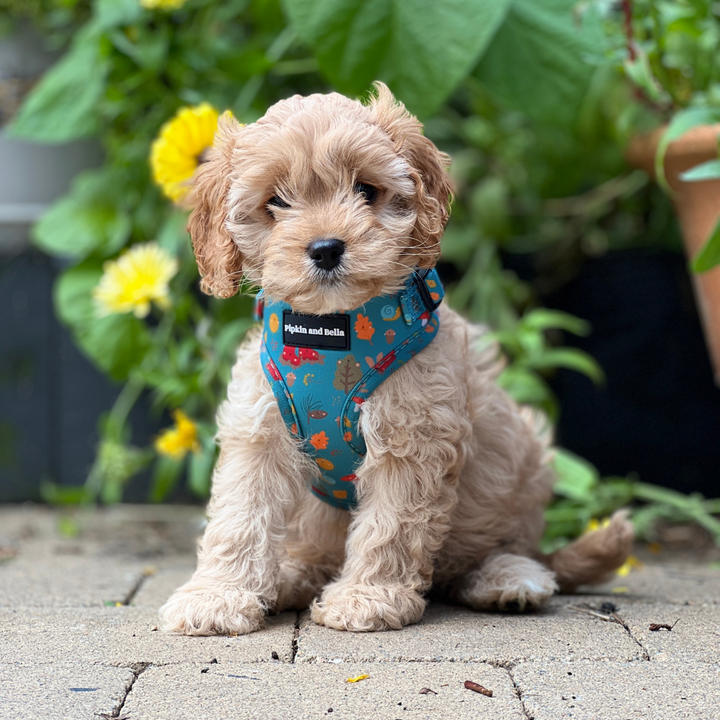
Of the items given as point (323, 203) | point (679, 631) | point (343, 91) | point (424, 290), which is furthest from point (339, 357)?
point (343, 91)

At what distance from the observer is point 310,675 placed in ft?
6.44

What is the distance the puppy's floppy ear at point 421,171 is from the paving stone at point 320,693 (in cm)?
101

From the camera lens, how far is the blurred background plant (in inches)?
129

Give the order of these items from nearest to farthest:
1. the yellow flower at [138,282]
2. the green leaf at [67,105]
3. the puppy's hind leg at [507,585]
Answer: the puppy's hind leg at [507,585], the yellow flower at [138,282], the green leaf at [67,105]

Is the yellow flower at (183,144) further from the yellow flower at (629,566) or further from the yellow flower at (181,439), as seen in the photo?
the yellow flower at (629,566)

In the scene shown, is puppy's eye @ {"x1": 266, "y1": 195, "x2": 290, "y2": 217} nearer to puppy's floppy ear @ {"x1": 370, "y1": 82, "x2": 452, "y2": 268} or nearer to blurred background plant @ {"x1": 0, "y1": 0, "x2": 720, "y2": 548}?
puppy's floppy ear @ {"x1": 370, "y1": 82, "x2": 452, "y2": 268}

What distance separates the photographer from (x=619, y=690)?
A: 1895mm

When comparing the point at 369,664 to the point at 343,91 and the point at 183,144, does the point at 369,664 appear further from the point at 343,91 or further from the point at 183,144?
the point at 343,91

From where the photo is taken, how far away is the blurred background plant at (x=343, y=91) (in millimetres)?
3285

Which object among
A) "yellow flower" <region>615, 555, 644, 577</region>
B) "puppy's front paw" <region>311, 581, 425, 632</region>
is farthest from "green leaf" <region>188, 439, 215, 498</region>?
"yellow flower" <region>615, 555, 644, 577</region>

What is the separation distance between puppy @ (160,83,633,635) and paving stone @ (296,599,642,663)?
2.8 inches

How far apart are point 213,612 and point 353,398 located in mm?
651

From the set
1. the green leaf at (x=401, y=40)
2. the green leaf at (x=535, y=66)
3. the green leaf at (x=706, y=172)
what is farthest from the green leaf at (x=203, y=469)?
the green leaf at (x=706, y=172)

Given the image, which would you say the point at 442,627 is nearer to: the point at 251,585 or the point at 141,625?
the point at 251,585
